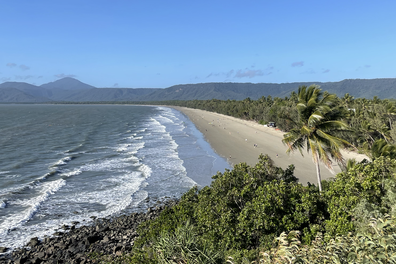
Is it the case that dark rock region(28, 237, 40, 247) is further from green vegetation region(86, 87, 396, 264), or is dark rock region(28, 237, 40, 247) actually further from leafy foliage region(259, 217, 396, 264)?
leafy foliage region(259, 217, 396, 264)

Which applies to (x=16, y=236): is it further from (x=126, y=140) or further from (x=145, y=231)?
(x=126, y=140)

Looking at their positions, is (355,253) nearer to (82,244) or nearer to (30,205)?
(82,244)

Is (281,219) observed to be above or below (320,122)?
below

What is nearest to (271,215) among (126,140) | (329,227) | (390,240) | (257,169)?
Result: (329,227)

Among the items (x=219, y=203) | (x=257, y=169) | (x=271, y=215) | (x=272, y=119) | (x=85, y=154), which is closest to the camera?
(x=271, y=215)

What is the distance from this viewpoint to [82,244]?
1503 centimetres

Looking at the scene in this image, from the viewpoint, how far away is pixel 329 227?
880 centimetres

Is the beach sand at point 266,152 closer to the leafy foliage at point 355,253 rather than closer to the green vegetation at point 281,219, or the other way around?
the green vegetation at point 281,219

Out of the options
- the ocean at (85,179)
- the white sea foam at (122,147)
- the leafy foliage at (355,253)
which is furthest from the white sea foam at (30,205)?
the leafy foliage at (355,253)

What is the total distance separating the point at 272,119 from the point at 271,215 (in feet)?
207

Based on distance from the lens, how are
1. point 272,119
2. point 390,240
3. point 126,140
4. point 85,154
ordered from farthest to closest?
1. point 272,119
2. point 126,140
3. point 85,154
4. point 390,240

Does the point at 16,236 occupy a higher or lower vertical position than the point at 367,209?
lower

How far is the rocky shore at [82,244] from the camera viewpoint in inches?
545

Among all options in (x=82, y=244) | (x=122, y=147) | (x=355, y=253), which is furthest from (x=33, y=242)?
(x=122, y=147)
